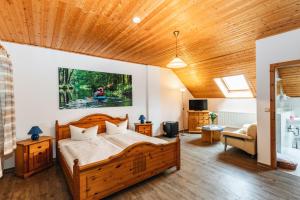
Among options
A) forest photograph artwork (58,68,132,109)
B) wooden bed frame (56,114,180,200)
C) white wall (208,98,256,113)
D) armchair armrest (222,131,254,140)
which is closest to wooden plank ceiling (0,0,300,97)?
forest photograph artwork (58,68,132,109)

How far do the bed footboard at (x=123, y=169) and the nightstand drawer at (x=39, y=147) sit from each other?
1622mm

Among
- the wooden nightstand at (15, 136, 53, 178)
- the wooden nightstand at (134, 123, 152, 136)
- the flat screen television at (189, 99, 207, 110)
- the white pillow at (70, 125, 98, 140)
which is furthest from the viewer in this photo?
the flat screen television at (189, 99, 207, 110)

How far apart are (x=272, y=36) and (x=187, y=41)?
1.68m

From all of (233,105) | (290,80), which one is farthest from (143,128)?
(290,80)

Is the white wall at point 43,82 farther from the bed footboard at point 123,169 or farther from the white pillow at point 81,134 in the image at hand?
the bed footboard at point 123,169

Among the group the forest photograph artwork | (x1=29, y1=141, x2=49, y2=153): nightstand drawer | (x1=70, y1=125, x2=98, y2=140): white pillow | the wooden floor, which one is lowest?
the wooden floor

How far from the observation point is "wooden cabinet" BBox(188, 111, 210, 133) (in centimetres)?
641

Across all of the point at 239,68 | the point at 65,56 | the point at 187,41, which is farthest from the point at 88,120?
the point at 239,68

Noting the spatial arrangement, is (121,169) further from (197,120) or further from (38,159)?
(197,120)

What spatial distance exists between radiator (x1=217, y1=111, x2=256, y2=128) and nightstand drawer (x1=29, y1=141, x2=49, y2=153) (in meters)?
5.84

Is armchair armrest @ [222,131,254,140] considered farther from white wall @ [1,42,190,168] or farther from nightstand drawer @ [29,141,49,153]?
nightstand drawer @ [29,141,49,153]

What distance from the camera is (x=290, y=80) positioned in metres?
3.99

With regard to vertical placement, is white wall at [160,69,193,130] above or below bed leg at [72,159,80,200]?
above

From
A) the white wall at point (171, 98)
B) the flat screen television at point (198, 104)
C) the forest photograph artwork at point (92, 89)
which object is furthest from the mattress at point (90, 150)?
the flat screen television at point (198, 104)
